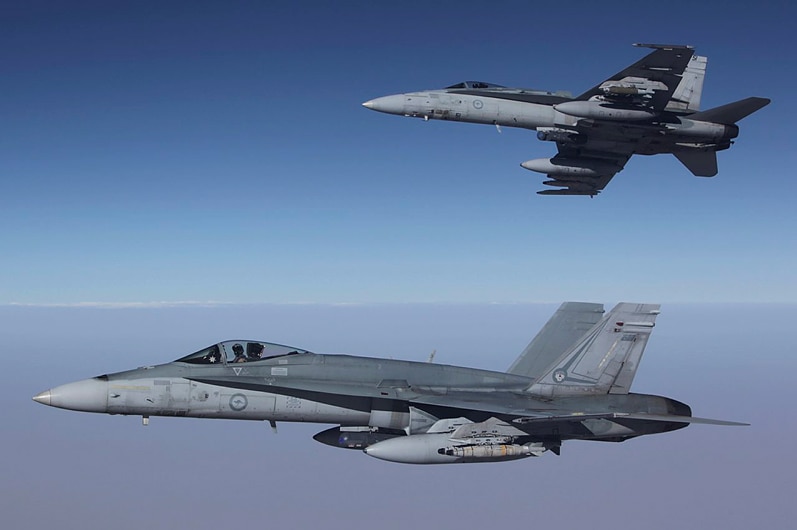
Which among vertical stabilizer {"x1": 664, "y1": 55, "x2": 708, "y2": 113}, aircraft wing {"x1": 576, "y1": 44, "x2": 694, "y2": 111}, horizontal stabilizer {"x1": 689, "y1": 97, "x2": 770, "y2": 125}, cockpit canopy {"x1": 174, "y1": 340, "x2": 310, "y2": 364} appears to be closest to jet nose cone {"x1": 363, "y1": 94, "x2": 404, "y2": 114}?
aircraft wing {"x1": 576, "y1": 44, "x2": 694, "y2": 111}

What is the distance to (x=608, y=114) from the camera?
20984 millimetres

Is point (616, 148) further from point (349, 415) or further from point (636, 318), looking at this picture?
point (349, 415)

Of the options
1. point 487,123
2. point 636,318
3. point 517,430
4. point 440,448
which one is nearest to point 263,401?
point 440,448

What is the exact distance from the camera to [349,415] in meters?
14.6

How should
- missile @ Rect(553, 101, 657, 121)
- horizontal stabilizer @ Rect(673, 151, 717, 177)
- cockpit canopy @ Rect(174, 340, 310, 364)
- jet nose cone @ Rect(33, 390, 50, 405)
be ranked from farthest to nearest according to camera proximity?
horizontal stabilizer @ Rect(673, 151, 717, 177), missile @ Rect(553, 101, 657, 121), cockpit canopy @ Rect(174, 340, 310, 364), jet nose cone @ Rect(33, 390, 50, 405)

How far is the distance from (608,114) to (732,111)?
4987 mm

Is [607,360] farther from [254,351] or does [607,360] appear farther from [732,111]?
[732,111]

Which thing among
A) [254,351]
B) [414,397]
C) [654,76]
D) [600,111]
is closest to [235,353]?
[254,351]

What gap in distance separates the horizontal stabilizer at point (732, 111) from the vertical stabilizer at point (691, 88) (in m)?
0.58

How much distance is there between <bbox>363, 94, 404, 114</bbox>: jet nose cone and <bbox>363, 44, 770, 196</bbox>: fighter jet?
0.03m

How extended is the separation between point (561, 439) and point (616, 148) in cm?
1275

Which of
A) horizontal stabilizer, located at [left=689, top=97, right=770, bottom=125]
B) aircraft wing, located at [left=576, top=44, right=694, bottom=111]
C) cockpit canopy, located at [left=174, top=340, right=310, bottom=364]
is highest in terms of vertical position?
aircraft wing, located at [left=576, top=44, right=694, bottom=111]

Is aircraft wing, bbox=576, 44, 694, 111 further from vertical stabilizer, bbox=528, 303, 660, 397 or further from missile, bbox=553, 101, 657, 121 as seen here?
vertical stabilizer, bbox=528, 303, 660, 397

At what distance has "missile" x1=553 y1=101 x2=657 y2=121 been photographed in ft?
68.5
